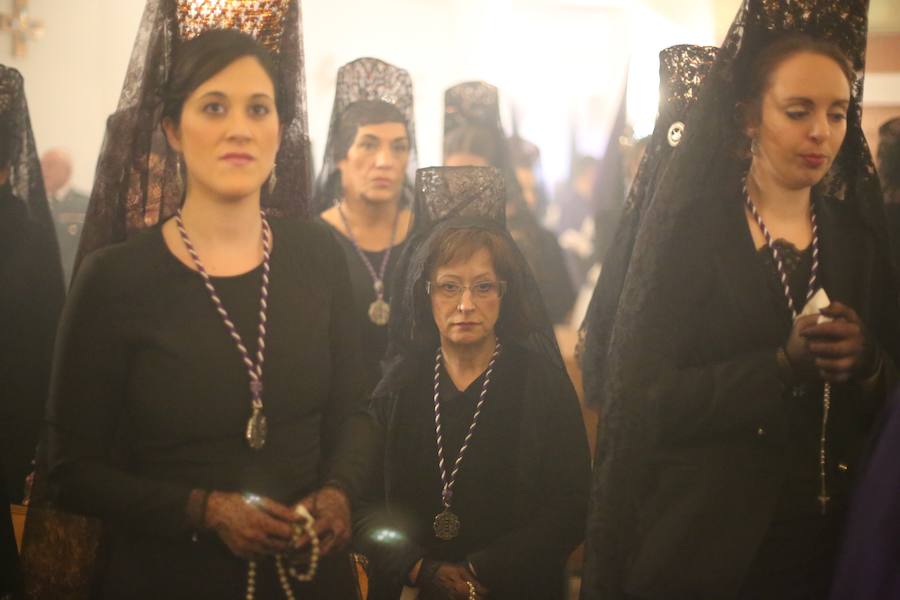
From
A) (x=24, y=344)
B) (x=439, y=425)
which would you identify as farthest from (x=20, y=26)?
(x=439, y=425)

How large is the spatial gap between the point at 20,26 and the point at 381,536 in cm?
154

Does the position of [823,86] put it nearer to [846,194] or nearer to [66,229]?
[846,194]

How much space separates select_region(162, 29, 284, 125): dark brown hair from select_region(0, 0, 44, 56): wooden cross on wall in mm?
797

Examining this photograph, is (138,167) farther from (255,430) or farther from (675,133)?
(675,133)

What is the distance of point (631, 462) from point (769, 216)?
1.87ft

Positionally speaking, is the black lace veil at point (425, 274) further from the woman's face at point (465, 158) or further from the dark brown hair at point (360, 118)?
the woman's face at point (465, 158)

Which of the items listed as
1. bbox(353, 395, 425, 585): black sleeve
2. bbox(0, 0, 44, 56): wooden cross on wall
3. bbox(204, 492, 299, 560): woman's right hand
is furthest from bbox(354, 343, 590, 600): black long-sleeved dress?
bbox(0, 0, 44, 56): wooden cross on wall

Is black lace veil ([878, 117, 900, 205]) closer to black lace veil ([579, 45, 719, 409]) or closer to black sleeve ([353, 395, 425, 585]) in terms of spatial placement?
black lace veil ([579, 45, 719, 409])

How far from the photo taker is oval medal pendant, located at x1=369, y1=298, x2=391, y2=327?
8.43ft

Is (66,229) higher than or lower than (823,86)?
lower

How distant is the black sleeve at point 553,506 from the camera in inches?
88.0

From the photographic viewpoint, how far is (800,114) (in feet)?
7.03

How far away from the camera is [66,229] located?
260 centimetres

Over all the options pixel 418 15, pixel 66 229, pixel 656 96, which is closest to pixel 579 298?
pixel 656 96
